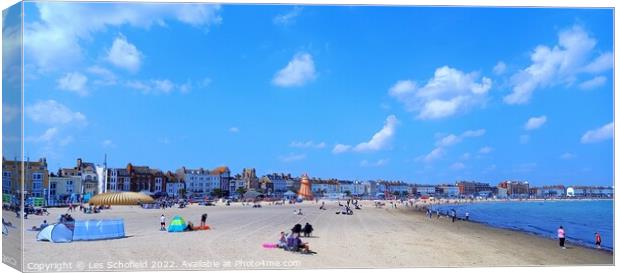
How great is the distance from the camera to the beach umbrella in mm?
12852

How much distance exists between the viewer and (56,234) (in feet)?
35.4

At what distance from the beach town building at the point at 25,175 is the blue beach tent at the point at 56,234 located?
0.75 metres

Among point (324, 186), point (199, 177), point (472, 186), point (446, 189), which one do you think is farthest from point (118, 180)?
point (446, 189)

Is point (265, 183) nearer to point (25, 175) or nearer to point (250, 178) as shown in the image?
point (250, 178)

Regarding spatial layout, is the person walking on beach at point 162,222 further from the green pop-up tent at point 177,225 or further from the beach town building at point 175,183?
the beach town building at point 175,183

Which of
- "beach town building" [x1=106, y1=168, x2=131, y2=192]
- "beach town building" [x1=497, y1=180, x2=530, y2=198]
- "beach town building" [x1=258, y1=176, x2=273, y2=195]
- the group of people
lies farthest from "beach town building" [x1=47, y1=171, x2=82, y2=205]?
"beach town building" [x1=497, y1=180, x2=530, y2=198]

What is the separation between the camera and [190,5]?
10586 millimetres

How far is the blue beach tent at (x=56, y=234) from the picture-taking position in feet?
35.1

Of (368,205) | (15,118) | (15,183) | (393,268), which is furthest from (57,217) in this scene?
(368,205)

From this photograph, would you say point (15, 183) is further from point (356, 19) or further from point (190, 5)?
point (356, 19)

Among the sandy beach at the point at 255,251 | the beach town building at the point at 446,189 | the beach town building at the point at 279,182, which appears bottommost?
the sandy beach at the point at 255,251

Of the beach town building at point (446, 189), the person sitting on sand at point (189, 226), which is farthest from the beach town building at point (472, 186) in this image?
the person sitting on sand at point (189, 226)

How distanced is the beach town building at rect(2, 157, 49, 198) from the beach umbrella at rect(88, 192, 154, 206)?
6.85ft

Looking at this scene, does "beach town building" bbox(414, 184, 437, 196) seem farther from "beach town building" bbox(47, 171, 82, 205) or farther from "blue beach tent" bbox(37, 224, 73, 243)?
"blue beach tent" bbox(37, 224, 73, 243)
